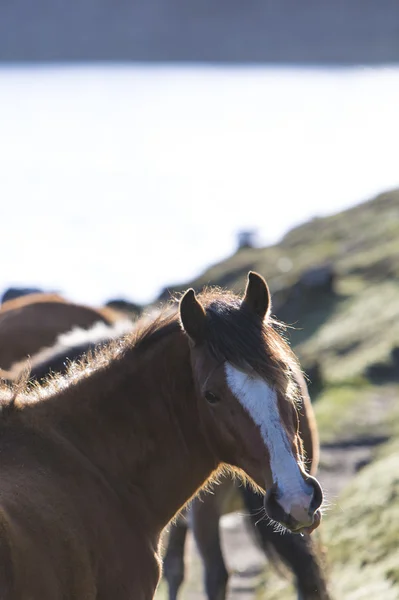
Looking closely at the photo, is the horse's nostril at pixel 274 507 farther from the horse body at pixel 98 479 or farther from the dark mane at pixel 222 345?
the horse body at pixel 98 479

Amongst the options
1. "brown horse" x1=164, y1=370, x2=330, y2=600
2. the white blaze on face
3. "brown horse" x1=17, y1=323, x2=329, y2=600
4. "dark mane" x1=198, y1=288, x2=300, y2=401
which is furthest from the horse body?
"brown horse" x1=164, y1=370, x2=330, y2=600

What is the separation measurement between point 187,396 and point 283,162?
262 feet

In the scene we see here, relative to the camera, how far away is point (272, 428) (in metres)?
4.48

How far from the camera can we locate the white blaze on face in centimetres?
431

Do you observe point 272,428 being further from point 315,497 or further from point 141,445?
point 141,445

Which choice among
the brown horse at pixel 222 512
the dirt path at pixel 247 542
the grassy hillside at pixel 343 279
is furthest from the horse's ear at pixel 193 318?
the grassy hillside at pixel 343 279

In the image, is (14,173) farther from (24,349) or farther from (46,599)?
(46,599)

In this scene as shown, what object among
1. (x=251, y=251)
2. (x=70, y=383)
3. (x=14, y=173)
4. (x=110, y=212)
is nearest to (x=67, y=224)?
(x=110, y=212)

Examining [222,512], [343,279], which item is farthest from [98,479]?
[343,279]

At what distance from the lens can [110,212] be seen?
68312mm

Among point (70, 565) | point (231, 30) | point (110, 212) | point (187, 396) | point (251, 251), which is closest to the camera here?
point (70, 565)

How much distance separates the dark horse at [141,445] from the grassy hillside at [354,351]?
3.04 feet

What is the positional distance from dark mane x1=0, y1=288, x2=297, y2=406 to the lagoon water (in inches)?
1641

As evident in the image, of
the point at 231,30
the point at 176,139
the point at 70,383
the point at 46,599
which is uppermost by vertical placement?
the point at 231,30
